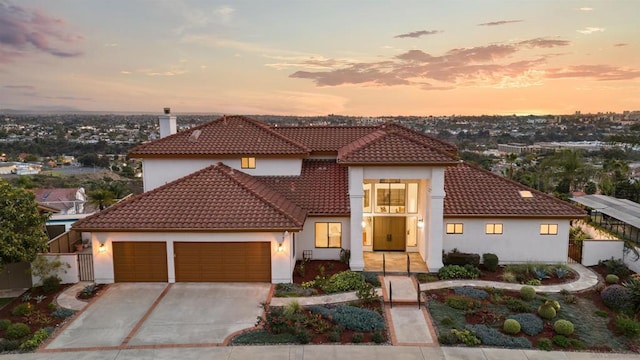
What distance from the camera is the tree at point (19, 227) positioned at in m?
16.2

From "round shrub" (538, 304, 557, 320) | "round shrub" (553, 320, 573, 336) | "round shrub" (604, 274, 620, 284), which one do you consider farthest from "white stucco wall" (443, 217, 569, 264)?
"round shrub" (553, 320, 573, 336)

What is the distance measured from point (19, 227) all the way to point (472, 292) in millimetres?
18041

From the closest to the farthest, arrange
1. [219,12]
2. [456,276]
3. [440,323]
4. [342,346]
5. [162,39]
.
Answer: [342,346], [440,323], [456,276], [219,12], [162,39]

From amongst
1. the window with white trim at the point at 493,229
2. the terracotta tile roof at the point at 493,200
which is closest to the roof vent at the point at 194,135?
the terracotta tile roof at the point at 493,200

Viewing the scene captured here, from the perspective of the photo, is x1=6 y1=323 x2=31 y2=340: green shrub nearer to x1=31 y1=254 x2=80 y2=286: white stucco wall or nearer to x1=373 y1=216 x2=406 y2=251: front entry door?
x1=31 y1=254 x2=80 y2=286: white stucco wall

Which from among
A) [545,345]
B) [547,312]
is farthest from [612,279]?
[545,345]

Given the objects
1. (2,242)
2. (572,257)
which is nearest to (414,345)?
(572,257)

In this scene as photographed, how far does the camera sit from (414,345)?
13523 millimetres

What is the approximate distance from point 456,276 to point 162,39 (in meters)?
27.6

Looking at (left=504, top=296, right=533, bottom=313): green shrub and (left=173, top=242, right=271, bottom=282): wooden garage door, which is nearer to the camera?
(left=504, top=296, right=533, bottom=313): green shrub

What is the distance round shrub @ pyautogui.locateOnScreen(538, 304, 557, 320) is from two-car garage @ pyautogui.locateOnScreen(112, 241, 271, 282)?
10542 millimetres

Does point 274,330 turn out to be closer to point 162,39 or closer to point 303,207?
point 303,207

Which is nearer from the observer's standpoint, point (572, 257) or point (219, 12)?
point (572, 257)

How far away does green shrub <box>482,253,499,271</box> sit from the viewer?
779 inches
